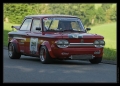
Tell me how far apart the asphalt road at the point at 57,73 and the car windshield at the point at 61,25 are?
1409 millimetres

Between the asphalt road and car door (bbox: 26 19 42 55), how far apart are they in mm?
887

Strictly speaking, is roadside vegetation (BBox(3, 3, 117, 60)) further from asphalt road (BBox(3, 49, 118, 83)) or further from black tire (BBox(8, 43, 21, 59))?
asphalt road (BBox(3, 49, 118, 83))

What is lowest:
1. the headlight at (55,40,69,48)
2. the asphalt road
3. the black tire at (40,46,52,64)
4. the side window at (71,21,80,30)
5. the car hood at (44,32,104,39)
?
the asphalt road

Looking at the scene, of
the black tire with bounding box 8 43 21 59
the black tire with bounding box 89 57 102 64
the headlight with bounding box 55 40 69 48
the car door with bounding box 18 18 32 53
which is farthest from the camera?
the black tire with bounding box 8 43 21 59

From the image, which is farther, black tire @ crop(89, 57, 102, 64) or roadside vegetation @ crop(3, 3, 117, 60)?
roadside vegetation @ crop(3, 3, 117, 60)

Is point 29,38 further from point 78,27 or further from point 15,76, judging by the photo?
point 15,76

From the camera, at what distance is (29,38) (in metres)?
16.3

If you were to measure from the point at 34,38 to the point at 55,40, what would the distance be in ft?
4.36

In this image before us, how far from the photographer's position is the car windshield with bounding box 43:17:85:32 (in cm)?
1595

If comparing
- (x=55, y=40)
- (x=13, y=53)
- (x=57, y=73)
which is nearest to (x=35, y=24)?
(x=13, y=53)

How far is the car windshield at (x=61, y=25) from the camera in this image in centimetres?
1595

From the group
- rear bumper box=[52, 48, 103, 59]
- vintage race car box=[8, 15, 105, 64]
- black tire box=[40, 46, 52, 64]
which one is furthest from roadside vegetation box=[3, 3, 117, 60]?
rear bumper box=[52, 48, 103, 59]

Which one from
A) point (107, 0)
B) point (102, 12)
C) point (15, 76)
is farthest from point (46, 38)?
point (102, 12)

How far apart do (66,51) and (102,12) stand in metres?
72.6
